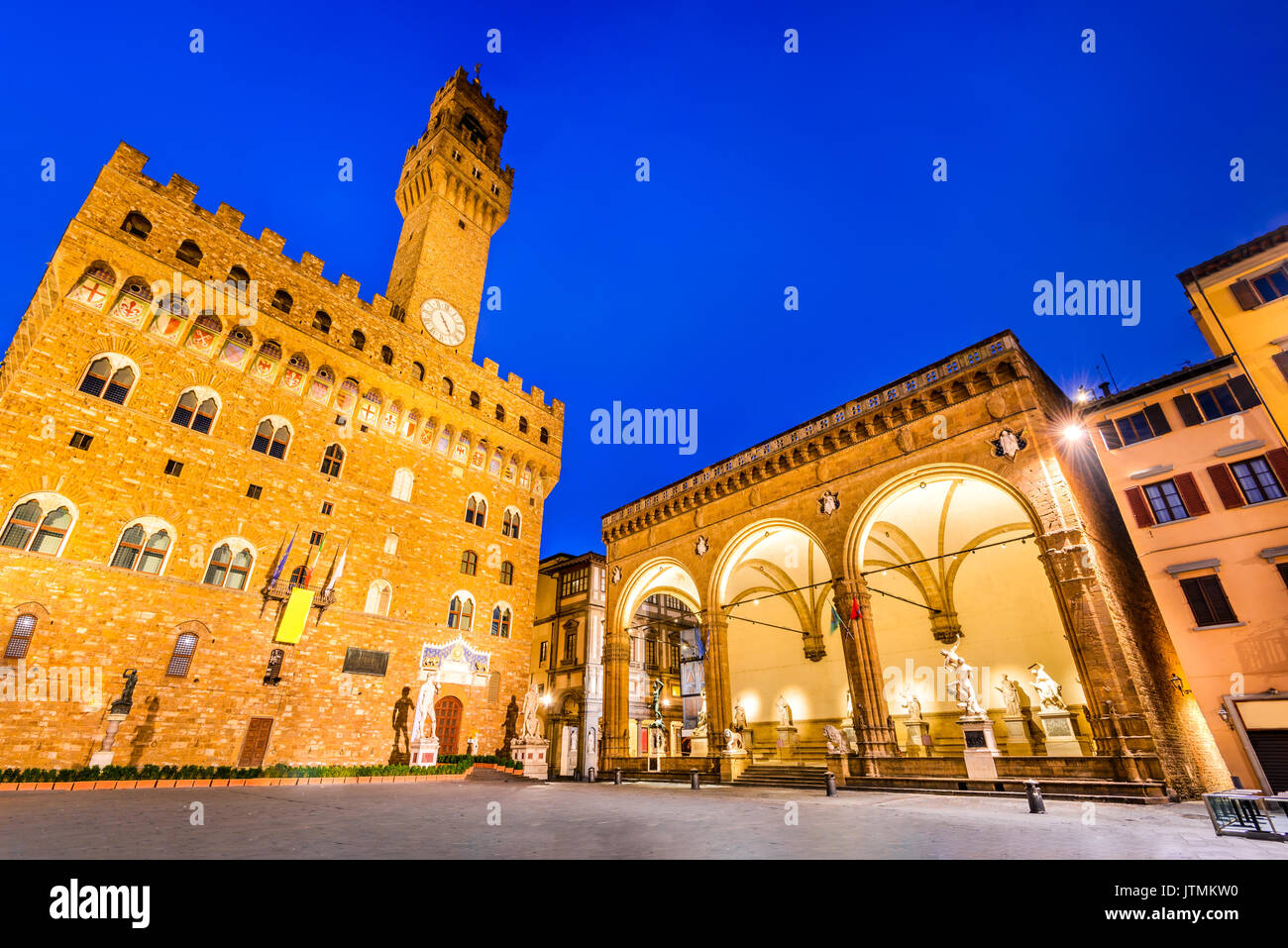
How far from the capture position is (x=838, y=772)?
1491 centimetres

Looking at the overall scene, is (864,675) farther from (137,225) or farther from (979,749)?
(137,225)

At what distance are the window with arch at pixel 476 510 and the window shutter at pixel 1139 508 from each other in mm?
23414

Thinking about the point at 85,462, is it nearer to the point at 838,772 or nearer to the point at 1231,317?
the point at 838,772

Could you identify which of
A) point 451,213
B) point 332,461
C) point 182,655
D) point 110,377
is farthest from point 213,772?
point 451,213

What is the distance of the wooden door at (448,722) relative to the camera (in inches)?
831

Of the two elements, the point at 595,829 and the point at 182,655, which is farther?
the point at 182,655

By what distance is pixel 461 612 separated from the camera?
23.1 m

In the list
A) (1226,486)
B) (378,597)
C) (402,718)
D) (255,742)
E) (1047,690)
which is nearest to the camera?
(1047,690)

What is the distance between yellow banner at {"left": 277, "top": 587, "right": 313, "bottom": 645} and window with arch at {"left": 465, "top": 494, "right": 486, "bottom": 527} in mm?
7272

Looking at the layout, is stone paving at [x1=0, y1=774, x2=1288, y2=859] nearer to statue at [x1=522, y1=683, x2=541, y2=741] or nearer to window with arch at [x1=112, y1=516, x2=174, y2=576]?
window with arch at [x1=112, y1=516, x2=174, y2=576]

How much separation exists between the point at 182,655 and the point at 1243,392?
30.1 metres

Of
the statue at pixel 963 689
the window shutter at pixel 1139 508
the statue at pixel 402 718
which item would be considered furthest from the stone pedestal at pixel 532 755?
the window shutter at pixel 1139 508

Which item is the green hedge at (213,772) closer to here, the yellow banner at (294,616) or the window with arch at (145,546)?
the yellow banner at (294,616)
